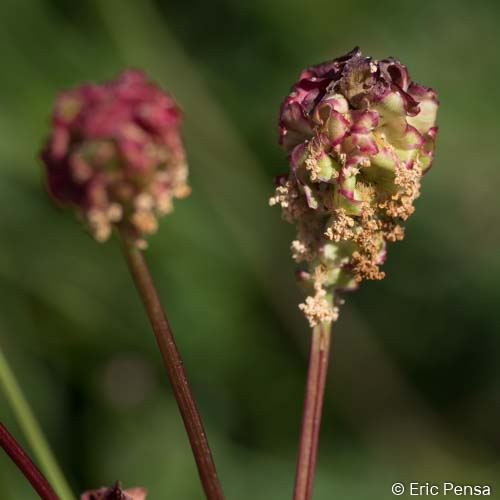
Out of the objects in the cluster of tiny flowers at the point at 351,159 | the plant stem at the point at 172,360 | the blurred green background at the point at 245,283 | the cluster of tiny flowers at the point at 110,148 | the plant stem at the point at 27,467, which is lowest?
the plant stem at the point at 27,467

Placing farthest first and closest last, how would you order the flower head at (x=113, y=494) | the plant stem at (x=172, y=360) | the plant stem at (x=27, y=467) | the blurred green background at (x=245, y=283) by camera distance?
the blurred green background at (x=245, y=283)
the flower head at (x=113, y=494)
the plant stem at (x=27, y=467)
the plant stem at (x=172, y=360)

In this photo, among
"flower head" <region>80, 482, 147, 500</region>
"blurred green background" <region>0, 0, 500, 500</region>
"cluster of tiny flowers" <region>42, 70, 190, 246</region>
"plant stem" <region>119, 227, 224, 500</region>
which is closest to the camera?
"cluster of tiny flowers" <region>42, 70, 190, 246</region>

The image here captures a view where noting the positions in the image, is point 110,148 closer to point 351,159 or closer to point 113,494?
point 351,159

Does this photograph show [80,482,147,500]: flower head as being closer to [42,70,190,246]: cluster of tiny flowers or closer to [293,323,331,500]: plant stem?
[293,323,331,500]: plant stem

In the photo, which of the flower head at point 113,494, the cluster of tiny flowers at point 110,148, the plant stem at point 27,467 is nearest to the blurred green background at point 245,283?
the flower head at point 113,494

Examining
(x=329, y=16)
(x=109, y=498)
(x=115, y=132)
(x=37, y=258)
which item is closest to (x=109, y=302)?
(x=37, y=258)

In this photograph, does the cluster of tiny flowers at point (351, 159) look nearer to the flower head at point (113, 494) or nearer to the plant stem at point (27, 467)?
the flower head at point (113, 494)

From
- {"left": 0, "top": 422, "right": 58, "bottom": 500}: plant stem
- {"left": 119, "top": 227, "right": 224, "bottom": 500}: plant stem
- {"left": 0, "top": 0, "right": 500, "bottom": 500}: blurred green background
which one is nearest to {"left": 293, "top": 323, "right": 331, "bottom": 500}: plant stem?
{"left": 119, "top": 227, "right": 224, "bottom": 500}: plant stem
